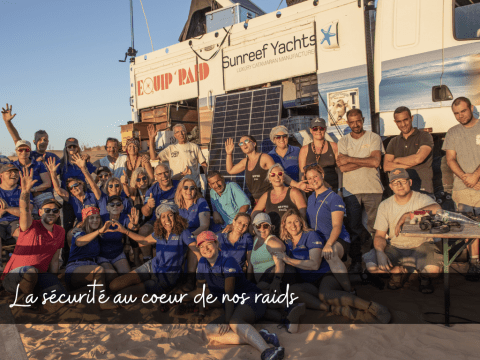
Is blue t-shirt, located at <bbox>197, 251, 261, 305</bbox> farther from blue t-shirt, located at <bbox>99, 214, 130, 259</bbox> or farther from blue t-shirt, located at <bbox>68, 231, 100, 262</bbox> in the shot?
blue t-shirt, located at <bbox>68, 231, 100, 262</bbox>

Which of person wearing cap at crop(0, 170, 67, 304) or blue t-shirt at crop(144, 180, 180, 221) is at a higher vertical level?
blue t-shirt at crop(144, 180, 180, 221)

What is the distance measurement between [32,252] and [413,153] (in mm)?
4632

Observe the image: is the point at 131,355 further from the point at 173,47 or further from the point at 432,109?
the point at 173,47

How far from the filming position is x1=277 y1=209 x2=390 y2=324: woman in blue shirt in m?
3.41

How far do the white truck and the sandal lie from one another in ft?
6.97

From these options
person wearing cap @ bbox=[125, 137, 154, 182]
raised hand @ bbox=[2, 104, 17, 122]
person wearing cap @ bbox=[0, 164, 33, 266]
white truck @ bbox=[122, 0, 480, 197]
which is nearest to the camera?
person wearing cap @ bbox=[0, 164, 33, 266]

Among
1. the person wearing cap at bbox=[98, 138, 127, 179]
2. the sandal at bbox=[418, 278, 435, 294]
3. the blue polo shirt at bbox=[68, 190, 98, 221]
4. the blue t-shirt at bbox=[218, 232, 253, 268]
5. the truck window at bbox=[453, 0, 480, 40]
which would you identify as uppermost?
the truck window at bbox=[453, 0, 480, 40]

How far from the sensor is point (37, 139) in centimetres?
580

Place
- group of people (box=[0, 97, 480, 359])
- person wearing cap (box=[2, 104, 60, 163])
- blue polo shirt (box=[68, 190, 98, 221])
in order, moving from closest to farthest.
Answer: group of people (box=[0, 97, 480, 359]), blue polo shirt (box=[68, 190, 98, 221]), person wearing cap (box=[2, 104, 60, 163])

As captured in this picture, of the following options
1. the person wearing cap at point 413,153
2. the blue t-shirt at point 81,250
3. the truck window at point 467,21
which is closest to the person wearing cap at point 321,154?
the person wearing cap at point 413,153

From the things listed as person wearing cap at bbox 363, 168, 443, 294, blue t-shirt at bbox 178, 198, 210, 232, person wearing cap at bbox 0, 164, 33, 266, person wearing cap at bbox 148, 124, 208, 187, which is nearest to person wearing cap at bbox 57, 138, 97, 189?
person wearing cap at bbox 0, 164, 33, 266

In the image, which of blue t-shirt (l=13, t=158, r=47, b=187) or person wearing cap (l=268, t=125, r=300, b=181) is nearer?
person wearing cap (l=268, t=125, r=300, b=181)

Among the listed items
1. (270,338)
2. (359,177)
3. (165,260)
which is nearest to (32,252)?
(165,260)

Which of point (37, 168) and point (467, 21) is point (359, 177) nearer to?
point (467, 21)
